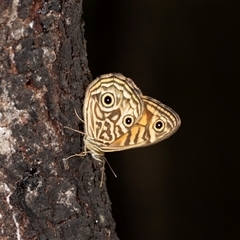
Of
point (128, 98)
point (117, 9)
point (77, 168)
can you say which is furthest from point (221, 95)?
point (77, 168)

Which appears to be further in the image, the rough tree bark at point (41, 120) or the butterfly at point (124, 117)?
the butterfly at point (124, 117)

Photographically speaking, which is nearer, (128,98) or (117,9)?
(128,98)

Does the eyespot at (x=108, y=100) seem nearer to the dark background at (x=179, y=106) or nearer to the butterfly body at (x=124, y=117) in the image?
the butterfly body at (x=124, y=117)

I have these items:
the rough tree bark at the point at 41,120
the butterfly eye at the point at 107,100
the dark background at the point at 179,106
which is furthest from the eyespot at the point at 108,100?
the dark background at the point at 179,106

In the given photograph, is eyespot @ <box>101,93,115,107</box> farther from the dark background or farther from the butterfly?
the dark background

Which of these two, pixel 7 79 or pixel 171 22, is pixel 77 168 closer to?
pixel 7 79

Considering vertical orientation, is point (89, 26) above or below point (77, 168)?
above
